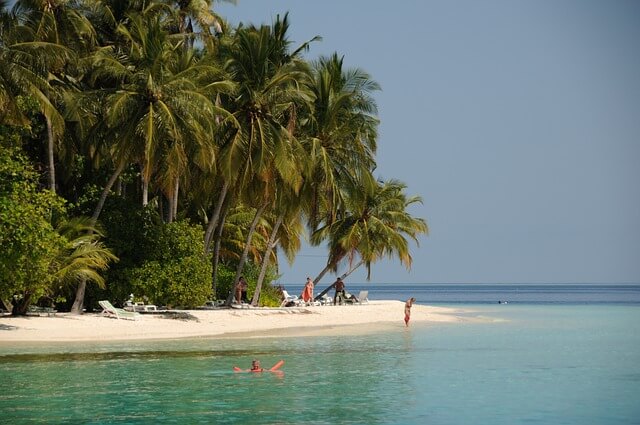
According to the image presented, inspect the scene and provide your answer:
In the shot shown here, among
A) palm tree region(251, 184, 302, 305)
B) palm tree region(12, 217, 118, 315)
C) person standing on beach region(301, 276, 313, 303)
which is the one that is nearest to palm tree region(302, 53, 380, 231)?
palm tree region(251, 184, 302, 305)

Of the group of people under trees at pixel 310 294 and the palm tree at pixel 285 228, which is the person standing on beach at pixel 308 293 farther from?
the palm tree at pixel 285 228

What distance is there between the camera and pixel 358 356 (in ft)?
84.6

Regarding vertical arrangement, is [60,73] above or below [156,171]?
above

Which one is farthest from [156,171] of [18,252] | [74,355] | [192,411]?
[192,411]

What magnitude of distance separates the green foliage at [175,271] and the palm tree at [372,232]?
16424 millimetres

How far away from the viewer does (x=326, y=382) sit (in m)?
20.5

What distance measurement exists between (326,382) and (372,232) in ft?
104

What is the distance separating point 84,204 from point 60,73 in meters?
4.59

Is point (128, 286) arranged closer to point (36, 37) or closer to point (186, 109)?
point (186, 109)

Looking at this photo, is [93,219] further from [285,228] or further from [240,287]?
[285,228]

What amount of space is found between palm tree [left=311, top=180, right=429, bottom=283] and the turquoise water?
2011 cm

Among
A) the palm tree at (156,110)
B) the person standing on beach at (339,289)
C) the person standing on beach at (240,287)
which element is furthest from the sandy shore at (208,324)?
the person standing on beach at (339,289)

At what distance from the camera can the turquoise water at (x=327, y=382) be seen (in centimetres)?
1658

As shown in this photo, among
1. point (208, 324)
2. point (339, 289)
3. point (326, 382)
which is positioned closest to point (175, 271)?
point (208, 324)
